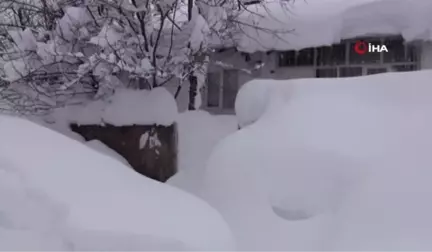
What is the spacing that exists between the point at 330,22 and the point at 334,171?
26.4ft

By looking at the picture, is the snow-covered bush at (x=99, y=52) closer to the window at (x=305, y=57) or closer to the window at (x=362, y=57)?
the window at (x=305, y=57)

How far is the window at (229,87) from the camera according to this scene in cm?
1445

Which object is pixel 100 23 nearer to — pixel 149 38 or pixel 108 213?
pixel 149 38

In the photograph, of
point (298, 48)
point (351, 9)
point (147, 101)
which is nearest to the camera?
point (147, 101)

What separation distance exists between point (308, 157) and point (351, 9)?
794 cm

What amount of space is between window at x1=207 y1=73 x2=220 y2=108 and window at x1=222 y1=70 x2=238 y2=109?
0.20 meters

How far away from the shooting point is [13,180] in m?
2.42

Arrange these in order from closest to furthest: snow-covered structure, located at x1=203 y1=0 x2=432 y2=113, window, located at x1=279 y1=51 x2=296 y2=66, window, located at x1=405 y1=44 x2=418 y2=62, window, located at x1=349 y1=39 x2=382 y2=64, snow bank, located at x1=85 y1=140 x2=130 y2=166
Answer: snow bank, located at x1=85 y1=140 x2=130 y2=166, snow-covered structure, located at x1=203 y1=0 x2=432 y2=113, window, located at x1=405 y1=44 x2=418 y2=62, window, located at x1=349 y1=39 x2=382 y2=64, window, located at x1=279 y1=51 x2=296 y2=66

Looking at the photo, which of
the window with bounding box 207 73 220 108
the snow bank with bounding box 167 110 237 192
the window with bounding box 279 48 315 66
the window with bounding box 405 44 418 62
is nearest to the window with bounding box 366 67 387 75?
the window with bounding box 405 44 418 62

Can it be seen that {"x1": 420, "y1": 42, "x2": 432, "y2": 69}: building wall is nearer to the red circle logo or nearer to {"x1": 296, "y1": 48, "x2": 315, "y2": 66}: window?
the red circle logo

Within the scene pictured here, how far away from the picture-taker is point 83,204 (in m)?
2.43

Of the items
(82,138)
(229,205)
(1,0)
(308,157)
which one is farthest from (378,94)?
(1,0)

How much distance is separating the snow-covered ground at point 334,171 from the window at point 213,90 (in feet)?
31.5

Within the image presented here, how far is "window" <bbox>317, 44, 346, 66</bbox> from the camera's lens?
1287 centimetres
